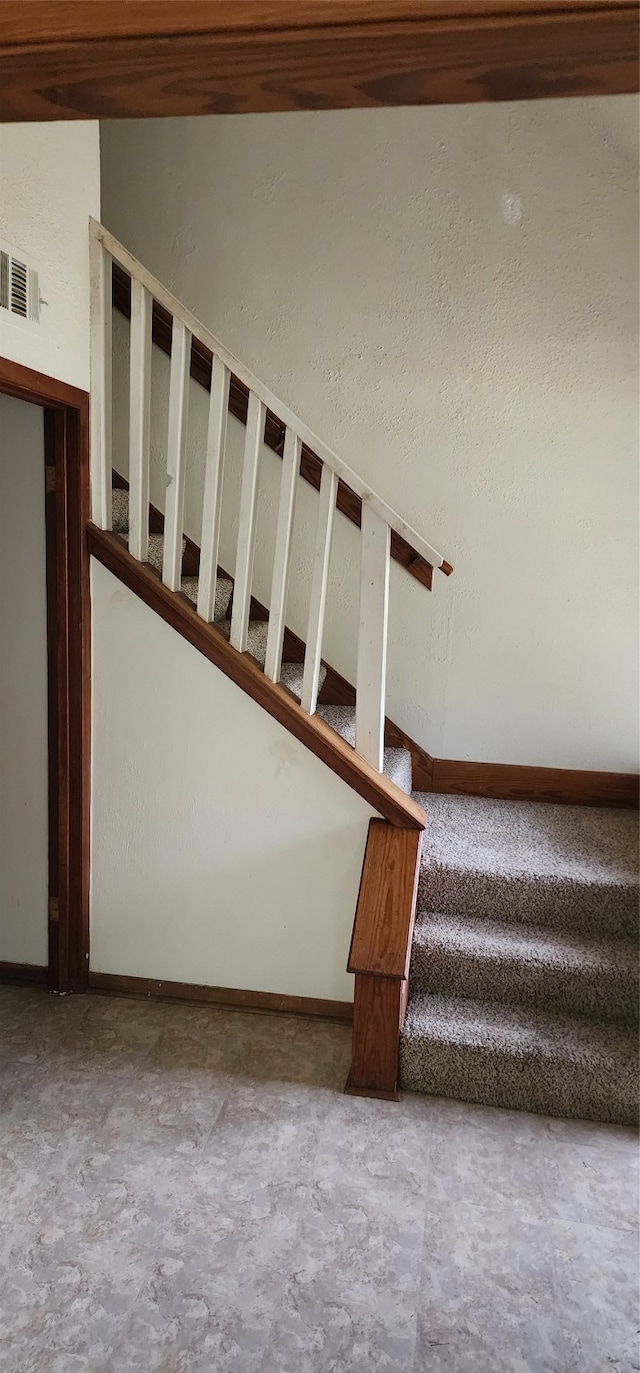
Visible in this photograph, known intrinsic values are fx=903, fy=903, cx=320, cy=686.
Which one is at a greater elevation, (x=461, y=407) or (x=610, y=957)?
(x=461, y=407)

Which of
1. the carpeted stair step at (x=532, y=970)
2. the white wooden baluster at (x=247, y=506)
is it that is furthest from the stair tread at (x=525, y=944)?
the white wooden baluster at (x=247, y=506)

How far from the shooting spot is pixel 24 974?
10.3 ft

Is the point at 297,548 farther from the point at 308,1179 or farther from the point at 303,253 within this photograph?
the point at 308,1179

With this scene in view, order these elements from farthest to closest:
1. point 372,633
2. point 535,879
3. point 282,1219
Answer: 1. point 535,879
2. point 372,633
3. point 282,1219

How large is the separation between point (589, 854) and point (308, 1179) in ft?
4.71

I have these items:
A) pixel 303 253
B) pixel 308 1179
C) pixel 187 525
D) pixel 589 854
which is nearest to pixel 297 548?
pixel 187 525

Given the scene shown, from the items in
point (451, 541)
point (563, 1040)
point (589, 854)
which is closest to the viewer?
point (563, 1040)

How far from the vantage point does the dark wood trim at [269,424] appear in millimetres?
3393

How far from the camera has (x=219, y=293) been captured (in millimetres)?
3596

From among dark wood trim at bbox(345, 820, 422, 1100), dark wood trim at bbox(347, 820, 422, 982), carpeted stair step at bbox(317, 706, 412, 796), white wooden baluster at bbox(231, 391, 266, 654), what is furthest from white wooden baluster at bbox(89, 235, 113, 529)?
dark wood trim at bbox(345, 820, 422, 1100)

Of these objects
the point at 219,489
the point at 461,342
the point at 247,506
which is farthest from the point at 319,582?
the point at 461,342

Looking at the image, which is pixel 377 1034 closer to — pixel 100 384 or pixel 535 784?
pixel 535 784

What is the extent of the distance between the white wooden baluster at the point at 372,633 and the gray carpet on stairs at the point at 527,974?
482 millimetres

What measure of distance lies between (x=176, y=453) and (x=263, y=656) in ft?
2.55
